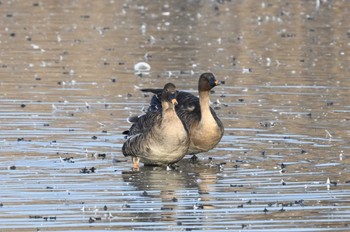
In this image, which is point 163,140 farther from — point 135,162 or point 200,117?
point 200,117

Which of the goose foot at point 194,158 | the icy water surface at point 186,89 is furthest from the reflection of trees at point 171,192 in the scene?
the goose foot at point 194,158

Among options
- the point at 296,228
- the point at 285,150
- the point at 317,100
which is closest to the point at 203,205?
the point at 296,228

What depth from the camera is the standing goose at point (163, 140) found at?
15.5 m

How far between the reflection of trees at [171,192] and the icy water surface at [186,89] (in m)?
0.02

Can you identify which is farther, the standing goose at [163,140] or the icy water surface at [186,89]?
the standing goose at [163,140]

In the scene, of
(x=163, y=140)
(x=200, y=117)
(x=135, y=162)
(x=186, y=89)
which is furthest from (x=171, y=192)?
(x=186, y=89)

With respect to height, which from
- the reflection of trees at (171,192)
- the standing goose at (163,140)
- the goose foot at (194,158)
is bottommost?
the reflection of trees at (171,192)

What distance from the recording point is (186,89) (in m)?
22.3

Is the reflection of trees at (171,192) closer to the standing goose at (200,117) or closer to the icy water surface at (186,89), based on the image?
the icy water surface at (186,89)


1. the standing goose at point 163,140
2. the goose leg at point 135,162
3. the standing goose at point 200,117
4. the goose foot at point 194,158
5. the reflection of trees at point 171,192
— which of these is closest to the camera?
the reflection of trees at point 171,192

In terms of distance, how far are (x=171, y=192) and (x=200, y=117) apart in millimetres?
2939

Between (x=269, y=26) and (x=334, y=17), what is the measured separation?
3134mm

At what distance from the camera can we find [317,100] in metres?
21.1

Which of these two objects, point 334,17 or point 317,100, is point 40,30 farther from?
point 317,100
